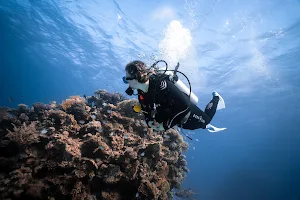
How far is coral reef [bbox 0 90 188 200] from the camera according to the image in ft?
16.6

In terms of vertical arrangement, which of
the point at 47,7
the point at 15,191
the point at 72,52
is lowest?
the point at 15,191

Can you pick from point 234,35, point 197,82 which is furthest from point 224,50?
point 197,82

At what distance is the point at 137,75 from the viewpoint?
398 cm

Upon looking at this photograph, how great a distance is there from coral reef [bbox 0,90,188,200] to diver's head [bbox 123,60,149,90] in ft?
8.70

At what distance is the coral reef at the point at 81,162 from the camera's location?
5.05 meters

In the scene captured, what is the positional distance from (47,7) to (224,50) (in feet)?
73.9

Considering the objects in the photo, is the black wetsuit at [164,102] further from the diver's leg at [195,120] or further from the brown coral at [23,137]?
the brown coral at [23,137]

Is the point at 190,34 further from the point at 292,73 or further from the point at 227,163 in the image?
the point at 227,163

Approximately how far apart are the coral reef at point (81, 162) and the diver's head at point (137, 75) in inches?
104

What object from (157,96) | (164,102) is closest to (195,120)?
(164,102)

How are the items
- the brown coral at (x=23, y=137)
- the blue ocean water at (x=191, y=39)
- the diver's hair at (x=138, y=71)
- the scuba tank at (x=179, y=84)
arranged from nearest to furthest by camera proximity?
1. the diver's hair at (x=138, y=71)
2. the scuba tank at (x=179, y=84)
3. the brown coral at (x=23, y=137)
4. the blue ocean water at (x=191, y=39)

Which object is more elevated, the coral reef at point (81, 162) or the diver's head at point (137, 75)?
the diver's head at point (137, 75)

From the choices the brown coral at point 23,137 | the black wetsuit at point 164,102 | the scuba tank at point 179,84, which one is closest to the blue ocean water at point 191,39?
the scuba tank at point 179,84

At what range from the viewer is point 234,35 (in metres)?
19.9
